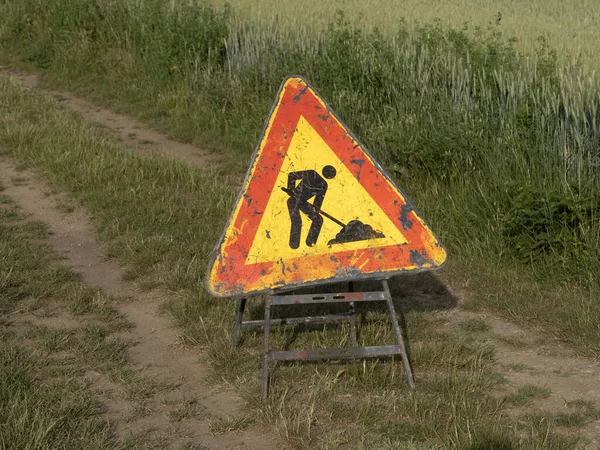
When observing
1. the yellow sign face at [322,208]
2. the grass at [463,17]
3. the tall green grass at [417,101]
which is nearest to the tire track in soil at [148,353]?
the yellow sign face at [322,208]

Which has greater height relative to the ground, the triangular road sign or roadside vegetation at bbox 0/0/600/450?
the triangular road sign

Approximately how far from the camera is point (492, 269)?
19.9 ft

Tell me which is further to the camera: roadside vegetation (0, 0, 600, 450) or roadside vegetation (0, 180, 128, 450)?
roadside vegetation (0, 0, 600, 450)

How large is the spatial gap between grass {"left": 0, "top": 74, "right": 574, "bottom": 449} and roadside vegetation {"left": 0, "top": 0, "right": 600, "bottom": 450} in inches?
0.6

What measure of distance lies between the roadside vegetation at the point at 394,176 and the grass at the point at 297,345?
14 mm

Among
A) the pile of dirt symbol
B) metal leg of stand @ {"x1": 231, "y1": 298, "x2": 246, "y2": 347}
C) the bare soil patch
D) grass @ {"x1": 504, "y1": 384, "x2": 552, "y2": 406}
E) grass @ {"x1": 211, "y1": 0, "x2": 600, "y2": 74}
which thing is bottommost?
the bare soil patch

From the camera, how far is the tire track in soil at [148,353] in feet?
13.4

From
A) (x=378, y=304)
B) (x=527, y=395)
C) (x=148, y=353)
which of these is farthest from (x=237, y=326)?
(x=527, y=395)

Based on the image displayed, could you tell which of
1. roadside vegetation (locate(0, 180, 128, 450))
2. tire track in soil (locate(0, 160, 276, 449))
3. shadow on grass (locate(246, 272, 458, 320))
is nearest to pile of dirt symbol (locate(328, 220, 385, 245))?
tire track in soil (locate(0, 160, 276, 449))

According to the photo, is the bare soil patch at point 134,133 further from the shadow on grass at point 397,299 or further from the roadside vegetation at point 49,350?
the shadow on grass at point 397,299

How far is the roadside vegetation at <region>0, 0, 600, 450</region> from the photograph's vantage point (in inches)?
171

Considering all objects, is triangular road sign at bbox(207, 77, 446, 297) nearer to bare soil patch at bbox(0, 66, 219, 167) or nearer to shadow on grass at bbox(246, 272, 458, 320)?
shadow on grass at bbox(246, 272, 458, 320)

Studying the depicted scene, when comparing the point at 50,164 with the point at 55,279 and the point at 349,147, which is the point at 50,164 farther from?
the point at 349,147

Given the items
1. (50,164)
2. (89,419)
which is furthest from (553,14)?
(89,419)
